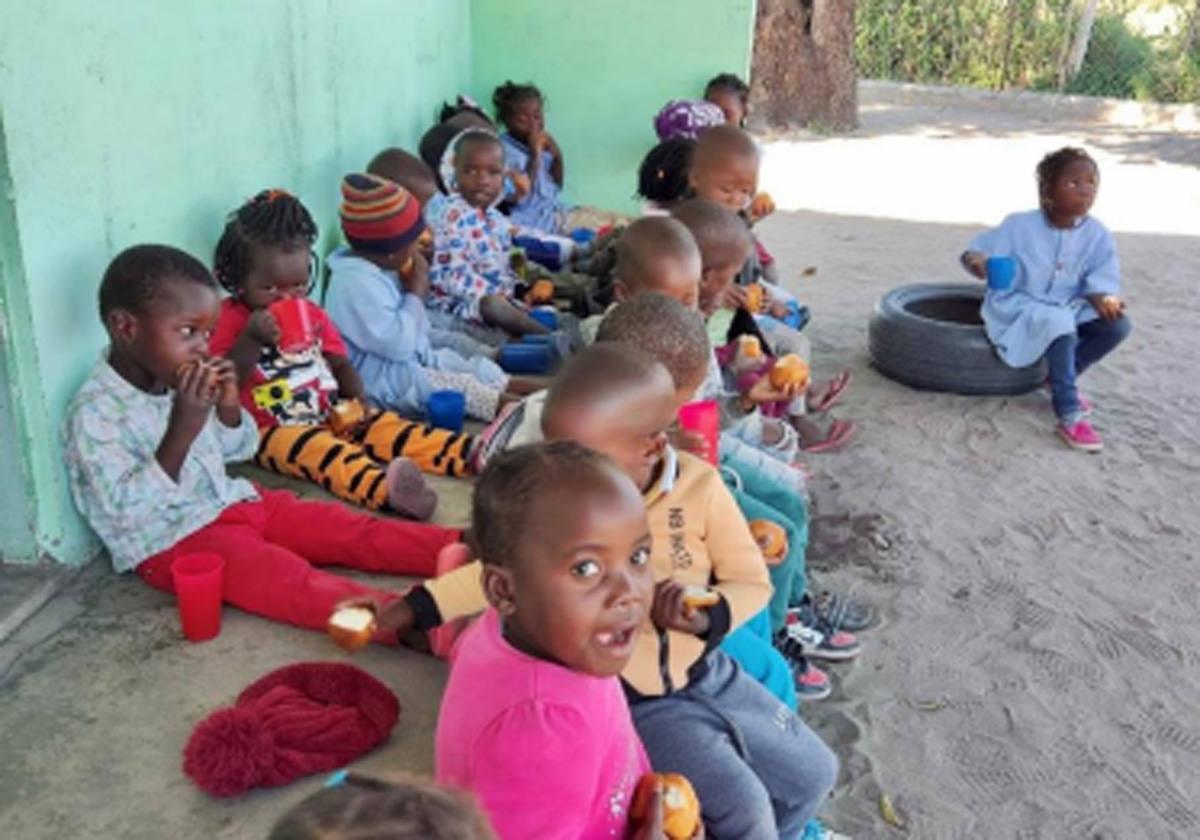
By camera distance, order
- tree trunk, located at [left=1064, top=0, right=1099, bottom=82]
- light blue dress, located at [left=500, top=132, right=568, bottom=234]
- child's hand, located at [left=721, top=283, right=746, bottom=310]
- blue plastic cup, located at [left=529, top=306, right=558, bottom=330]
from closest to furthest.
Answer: child's hand, located at [left=721, top=283, right=746, bottom=310] < blue plastic cup, located at [left=529, top=306, right=558, bottom=330] < light blue dress, located at [left=500, top=132, right=568, bottom=234] < tree trunk, located at [left=1064, top=0, right=1099, bottom=82]

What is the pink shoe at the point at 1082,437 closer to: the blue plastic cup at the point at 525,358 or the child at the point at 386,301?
the blue plastic cup at the point at 525,358

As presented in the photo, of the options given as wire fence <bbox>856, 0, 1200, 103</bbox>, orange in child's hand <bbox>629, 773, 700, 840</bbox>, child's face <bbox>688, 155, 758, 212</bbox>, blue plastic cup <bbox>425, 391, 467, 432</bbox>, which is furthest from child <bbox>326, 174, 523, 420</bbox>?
wire fence <bbox>856, 0, 1200, 103</bbox>

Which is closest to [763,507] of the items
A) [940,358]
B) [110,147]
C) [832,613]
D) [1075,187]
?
[832,613]

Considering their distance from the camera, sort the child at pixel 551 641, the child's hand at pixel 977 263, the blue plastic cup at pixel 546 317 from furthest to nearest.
Result: the child's hand at pixel 977 263
the blue plastic cup at pixel 546 317
the child at pixel 551 641

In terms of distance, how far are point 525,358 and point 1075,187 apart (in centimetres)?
289

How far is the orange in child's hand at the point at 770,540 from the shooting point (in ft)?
9.65

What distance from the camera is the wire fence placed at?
15.4 meters

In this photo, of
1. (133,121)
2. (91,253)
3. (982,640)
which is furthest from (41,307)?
(982,640)

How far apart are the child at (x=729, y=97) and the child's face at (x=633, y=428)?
466 centimetres

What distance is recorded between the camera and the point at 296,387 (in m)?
3.75

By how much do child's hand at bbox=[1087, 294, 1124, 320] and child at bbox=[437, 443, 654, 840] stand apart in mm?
4589

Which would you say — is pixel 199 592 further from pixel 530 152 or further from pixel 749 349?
pixel 530 152

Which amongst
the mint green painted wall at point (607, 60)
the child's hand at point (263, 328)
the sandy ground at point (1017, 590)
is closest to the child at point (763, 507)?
the sandy ground at point (1017, 590)

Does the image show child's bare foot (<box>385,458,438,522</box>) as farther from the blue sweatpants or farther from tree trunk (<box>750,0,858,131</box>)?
tree trunk (<box>750,0,858,131</box>)
